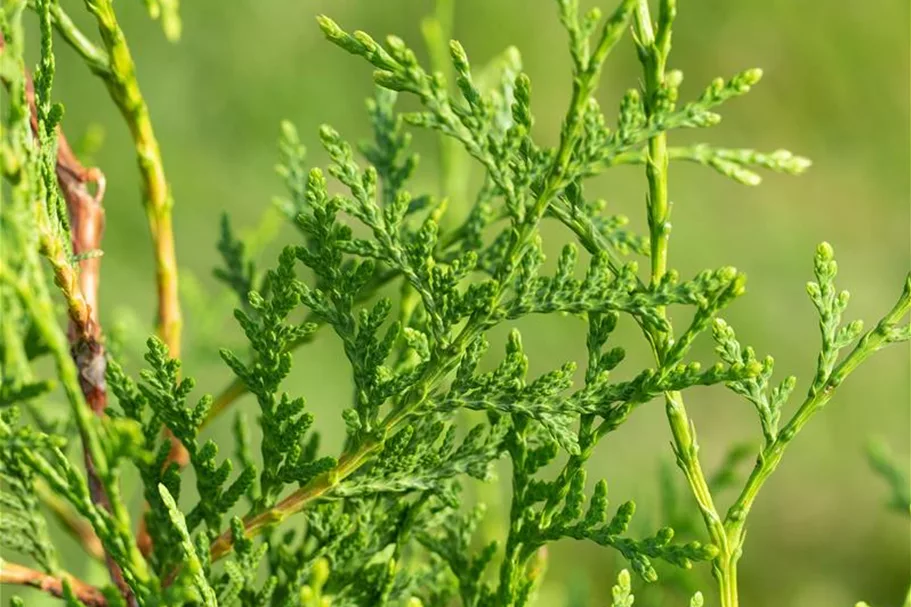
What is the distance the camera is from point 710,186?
717cm

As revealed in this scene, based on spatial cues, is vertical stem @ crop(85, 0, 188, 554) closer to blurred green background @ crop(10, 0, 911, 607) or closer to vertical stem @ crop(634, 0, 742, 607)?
vertical stem @ crop(634, 0, 742, 607)

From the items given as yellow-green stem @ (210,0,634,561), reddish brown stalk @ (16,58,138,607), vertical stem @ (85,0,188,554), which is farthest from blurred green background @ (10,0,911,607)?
yellow-green stem @ (210,0,634,561)

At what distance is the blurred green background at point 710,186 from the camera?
238 inches

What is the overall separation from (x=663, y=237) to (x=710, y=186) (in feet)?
19.9

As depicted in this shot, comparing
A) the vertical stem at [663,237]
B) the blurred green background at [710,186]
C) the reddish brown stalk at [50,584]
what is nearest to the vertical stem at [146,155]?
the reddish brown stalk at [50,584]

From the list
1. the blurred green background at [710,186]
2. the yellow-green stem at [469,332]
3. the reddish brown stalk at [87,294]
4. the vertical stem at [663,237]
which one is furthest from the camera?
the blurred green background at [710,186]

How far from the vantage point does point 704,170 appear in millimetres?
7301

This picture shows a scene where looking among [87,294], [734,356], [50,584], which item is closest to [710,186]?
[734,356]

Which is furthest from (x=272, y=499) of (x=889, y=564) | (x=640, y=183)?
(x=640, y=183)

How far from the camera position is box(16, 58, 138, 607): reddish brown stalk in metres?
1.41

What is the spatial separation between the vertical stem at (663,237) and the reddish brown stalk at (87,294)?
0.74 m

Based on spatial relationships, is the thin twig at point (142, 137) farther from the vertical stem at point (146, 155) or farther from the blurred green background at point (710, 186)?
the blurred green background at point (710, 186)

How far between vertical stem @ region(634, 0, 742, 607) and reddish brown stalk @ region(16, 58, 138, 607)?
74 cm

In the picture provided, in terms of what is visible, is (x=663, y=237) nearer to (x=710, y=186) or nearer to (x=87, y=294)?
(x=87, y=294)
